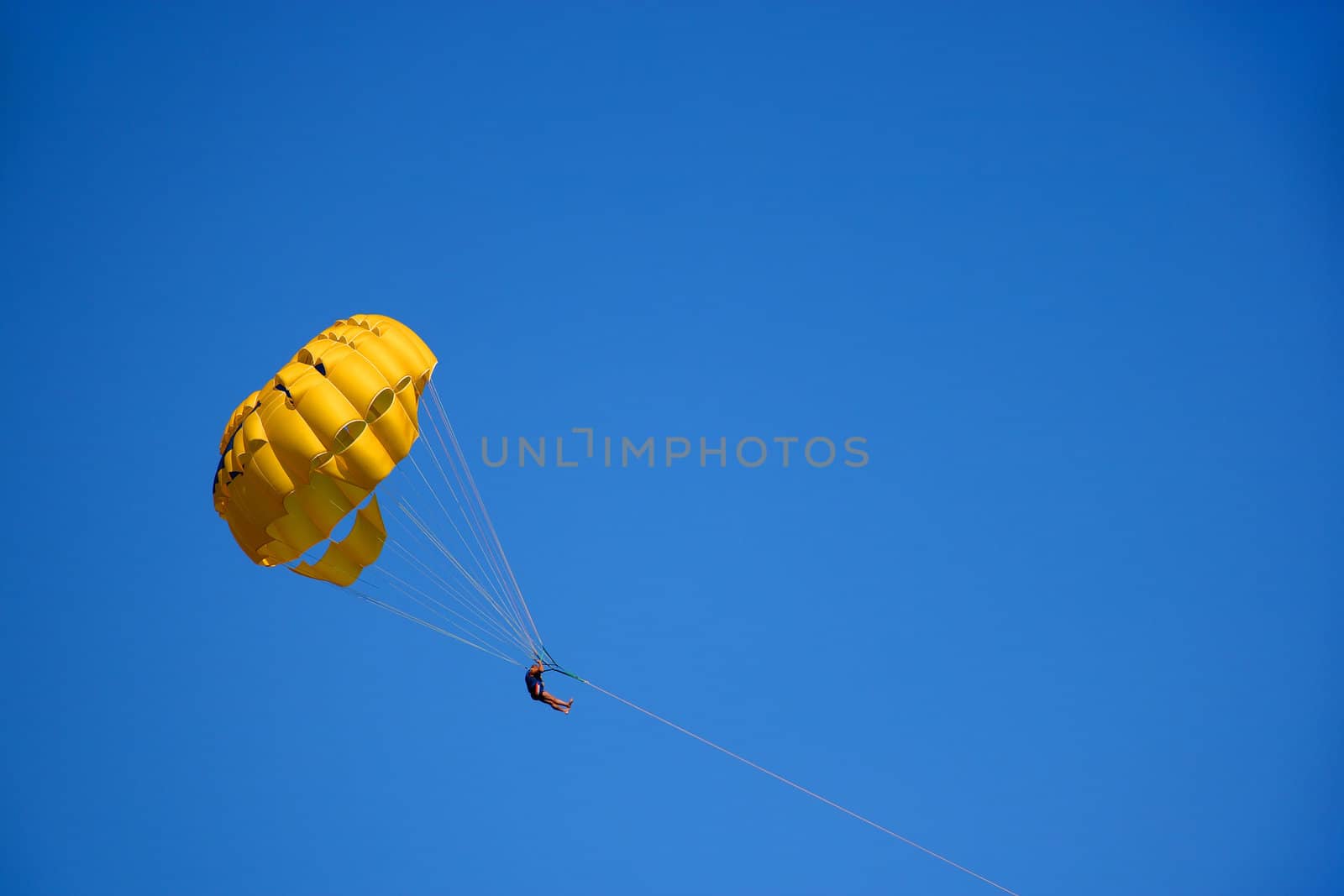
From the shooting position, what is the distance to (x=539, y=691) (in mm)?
21906

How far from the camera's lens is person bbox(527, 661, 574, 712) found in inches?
856

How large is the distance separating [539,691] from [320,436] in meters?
4.25

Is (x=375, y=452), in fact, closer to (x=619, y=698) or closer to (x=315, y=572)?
(x=315, y=572)

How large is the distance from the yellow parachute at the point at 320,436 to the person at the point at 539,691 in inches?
122

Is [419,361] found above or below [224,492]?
above

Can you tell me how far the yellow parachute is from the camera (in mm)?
20891

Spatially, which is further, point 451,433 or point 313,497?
point 451,433

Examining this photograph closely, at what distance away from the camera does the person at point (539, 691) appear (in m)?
21.7

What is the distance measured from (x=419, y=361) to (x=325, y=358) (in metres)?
1.38

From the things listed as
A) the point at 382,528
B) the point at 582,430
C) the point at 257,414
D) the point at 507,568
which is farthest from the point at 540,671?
the point at 582,430

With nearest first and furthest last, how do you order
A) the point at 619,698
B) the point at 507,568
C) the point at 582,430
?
1. the point at 619,698
2. the point at 507,568
3. the point at 582,430

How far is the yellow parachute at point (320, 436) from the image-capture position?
20891mm

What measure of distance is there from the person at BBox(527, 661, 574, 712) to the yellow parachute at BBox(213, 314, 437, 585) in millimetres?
3092

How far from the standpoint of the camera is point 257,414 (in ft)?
69.7
